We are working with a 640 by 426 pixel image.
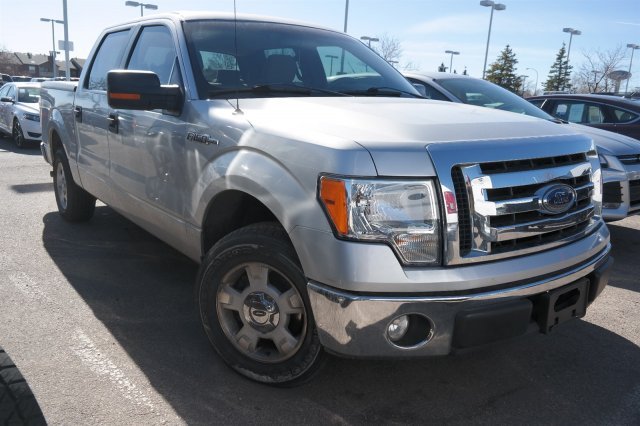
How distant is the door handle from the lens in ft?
13.1

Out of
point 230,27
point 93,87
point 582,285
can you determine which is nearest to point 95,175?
point 93,87

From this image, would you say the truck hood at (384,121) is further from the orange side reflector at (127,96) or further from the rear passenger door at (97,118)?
the rear passenger door at (97,118)

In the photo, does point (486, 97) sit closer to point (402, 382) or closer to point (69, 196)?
point (402, 382)

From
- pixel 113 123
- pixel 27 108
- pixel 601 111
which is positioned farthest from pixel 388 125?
pixel 27 108

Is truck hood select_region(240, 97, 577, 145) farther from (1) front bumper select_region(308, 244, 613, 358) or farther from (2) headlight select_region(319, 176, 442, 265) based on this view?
(1) front bumper select_region(308, 244, 613, 358)

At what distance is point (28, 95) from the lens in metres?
13.9

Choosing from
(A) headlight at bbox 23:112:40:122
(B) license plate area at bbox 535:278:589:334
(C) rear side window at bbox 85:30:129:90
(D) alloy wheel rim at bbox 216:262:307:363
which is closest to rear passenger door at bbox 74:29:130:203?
(C) rear side window at bbox 85:30:129:90

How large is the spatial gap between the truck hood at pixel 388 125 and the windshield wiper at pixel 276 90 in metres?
0.21

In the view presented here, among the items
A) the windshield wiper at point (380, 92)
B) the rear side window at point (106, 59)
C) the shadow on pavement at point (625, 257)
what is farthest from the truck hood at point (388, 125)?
the shadow on pavement at point (625, 257)

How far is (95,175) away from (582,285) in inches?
146

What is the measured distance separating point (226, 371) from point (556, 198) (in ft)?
6.08

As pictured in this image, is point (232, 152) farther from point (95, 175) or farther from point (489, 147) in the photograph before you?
point (95, 175)

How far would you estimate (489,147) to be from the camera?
2334 mm

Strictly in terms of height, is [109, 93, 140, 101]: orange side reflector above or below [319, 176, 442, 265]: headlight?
above
